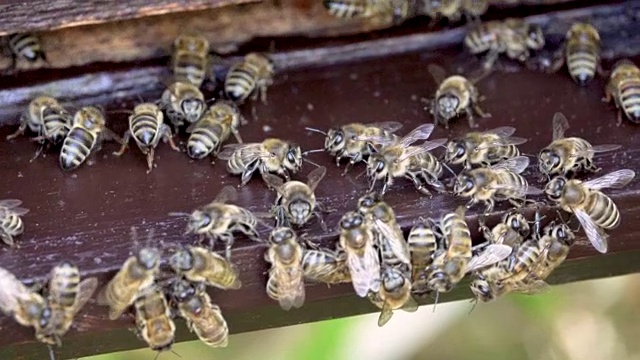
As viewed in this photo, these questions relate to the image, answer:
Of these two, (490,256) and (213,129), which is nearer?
(490,256)

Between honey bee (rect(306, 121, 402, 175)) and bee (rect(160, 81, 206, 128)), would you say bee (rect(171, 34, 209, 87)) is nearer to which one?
bee (rect(160, 81, 206, 128))

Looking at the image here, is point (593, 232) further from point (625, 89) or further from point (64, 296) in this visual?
point (64, 296)

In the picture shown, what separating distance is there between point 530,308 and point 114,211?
1994mm

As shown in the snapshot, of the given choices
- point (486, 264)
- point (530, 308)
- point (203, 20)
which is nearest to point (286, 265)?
point (486, 264)

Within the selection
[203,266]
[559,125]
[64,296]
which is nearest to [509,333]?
[559,125]

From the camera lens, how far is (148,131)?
2.07 m

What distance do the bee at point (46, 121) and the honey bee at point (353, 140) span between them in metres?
0.56

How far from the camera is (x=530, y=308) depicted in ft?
11.4

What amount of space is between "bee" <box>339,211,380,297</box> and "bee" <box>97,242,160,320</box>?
35 centimetres

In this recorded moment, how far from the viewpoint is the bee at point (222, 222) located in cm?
179

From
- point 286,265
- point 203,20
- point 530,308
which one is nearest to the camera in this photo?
point 286,265

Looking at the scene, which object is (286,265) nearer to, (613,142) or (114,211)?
(114,211)

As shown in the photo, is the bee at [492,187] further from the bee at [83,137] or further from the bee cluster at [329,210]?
the bee at [83,137]

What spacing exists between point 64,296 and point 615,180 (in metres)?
1.07
